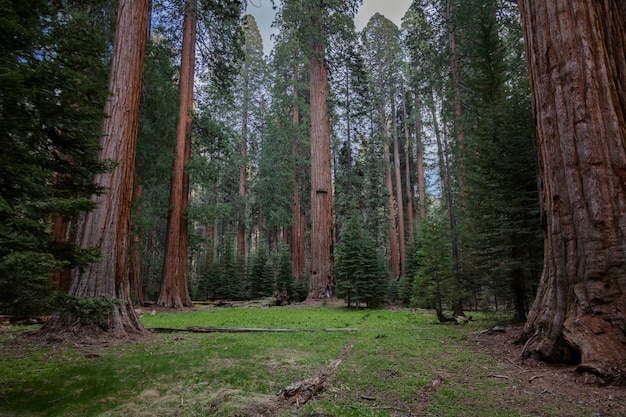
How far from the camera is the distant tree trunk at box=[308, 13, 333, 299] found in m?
13.6

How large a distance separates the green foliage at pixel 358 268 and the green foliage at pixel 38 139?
954 centimetres

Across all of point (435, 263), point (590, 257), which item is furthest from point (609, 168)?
point (435, 263)

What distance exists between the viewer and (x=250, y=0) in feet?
27.1

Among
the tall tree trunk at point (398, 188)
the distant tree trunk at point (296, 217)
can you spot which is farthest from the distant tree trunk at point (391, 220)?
the distant tree trunk at point (296, 217)

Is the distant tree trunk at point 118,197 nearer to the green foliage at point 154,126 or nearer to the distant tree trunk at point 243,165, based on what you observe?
the green foliage at point 154,126

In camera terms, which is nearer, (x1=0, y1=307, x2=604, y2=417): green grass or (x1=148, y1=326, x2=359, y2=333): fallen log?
(x1=0, y1=307, x2=604, y2=417): green grass

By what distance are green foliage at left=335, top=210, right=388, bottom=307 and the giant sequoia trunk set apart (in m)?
7.52

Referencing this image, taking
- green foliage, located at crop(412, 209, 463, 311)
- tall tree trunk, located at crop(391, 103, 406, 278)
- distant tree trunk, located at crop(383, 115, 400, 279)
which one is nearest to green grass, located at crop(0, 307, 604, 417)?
green foliage, located at crop(412, 209, 463, 311)

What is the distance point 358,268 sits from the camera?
11.8 m

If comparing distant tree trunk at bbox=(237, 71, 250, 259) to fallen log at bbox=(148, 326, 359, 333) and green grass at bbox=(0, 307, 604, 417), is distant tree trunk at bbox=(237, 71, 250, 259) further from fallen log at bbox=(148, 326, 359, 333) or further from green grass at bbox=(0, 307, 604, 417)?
green grass at bbox=(0, 307, 604, 417)

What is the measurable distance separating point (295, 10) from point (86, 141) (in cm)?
1351

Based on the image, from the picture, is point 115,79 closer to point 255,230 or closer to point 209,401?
point 209,401

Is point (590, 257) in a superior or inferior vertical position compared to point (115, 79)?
inferior

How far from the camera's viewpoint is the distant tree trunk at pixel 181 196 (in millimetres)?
12023
